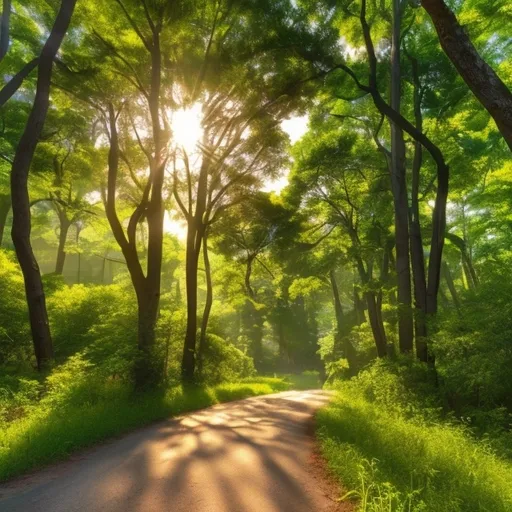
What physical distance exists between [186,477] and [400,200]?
1099 centimetres

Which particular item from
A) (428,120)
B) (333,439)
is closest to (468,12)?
(428,120)

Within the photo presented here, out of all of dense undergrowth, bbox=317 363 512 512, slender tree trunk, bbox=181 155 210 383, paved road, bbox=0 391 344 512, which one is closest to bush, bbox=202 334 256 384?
slender tree trunk, bbox=181 155 210 383

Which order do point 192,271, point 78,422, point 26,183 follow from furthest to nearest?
point 192,271 < point 26,183 < point 78,422

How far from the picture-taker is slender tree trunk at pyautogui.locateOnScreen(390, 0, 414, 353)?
41.4 ft

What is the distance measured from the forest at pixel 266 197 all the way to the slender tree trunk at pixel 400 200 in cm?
8

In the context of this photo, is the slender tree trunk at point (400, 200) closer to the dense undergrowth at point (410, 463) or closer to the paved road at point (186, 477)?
the dense undergrowth at point (410, 463)

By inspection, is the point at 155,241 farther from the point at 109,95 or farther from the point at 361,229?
the point at 361,229

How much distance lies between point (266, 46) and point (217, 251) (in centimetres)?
979

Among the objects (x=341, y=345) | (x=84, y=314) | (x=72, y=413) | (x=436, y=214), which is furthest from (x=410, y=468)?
(x=341, y=345)

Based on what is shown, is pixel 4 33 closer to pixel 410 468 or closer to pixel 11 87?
pixel 11 87

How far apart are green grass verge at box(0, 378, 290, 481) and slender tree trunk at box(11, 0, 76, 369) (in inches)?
99.0

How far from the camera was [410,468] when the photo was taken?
183 inches

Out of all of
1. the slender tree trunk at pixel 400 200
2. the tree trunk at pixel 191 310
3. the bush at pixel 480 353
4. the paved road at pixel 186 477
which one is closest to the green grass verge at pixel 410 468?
the paved road at pixel 186 477

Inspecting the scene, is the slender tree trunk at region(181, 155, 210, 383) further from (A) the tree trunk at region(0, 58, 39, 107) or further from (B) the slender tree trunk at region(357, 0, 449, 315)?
(B) the slender tree trunk at region(357, 0, 449, 315)
